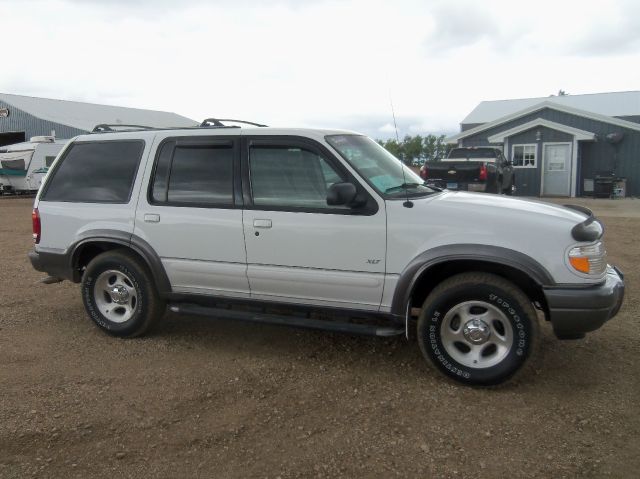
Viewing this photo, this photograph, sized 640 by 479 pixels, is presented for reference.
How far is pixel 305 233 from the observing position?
4.36 meters

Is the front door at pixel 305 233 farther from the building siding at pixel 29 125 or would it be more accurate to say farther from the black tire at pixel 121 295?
the building siding at pixel 29 125

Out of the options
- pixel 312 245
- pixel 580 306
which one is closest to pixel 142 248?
pixel 312 245

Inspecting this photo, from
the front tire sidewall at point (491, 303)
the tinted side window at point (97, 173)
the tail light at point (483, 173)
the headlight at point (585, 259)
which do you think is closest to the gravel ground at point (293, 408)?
the front tire sidewall at point (491, 303)

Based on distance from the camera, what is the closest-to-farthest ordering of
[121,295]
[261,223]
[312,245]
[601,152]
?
1. [312,245]
2. [261,223]
3. [121,295]
4. [601,152]

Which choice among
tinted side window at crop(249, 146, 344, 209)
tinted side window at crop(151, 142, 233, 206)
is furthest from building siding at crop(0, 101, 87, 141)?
tinted side window at crop(249, 146, 344, 209)

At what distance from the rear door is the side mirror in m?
0.86

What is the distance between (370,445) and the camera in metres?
3.34

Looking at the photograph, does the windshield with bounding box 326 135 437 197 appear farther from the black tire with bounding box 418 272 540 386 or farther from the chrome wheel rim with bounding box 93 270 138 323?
the chrome wheel rim with bounding box 93 270 138 323

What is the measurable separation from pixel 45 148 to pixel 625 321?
24790 mm

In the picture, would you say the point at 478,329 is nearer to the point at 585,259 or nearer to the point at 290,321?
the point at 585,259

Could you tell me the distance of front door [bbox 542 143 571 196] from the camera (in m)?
21.9

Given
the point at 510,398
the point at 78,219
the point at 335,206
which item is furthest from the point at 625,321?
the point at 78,219

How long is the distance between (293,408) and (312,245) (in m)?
1.20

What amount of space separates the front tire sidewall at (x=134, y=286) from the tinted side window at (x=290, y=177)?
4.46 ft
